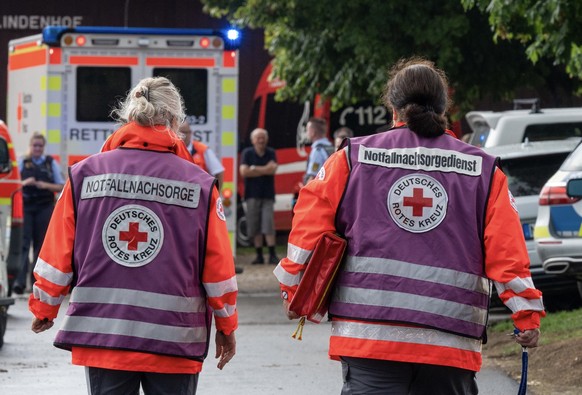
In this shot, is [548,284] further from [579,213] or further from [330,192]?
[330,192]

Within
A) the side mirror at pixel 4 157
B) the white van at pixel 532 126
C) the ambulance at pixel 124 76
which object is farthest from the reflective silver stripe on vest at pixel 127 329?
the ambulance at pixel 124 76

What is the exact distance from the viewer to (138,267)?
16.5 feet

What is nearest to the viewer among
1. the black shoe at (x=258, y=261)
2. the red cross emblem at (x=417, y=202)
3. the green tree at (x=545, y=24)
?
the red cross emblem at (x=417, y=202)

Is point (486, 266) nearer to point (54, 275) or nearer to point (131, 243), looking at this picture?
point (131, 243)

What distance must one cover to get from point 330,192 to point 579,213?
18.7 feet

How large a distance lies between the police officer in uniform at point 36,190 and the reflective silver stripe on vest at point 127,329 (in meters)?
10.5

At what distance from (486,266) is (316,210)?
0.63m

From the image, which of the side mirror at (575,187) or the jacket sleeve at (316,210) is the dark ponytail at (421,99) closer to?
the jacket sleeve at (316,210)

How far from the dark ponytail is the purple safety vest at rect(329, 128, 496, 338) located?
0.32ft

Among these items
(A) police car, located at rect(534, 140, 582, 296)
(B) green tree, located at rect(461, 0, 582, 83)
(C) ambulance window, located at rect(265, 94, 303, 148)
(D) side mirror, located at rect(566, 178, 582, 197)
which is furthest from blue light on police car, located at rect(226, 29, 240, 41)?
(D) side mirror, located at rect(566, 178, 582, 197)

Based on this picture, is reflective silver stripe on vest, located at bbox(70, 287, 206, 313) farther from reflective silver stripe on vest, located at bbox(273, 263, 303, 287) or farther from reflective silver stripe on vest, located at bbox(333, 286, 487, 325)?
reflective silver stripe on vest, located at bbox(333, 286, 487, 325)

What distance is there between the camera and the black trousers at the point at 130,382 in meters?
4.95

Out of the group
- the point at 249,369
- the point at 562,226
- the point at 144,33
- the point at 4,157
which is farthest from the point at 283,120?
the point at 249,369

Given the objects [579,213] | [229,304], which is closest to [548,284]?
[579,213]
